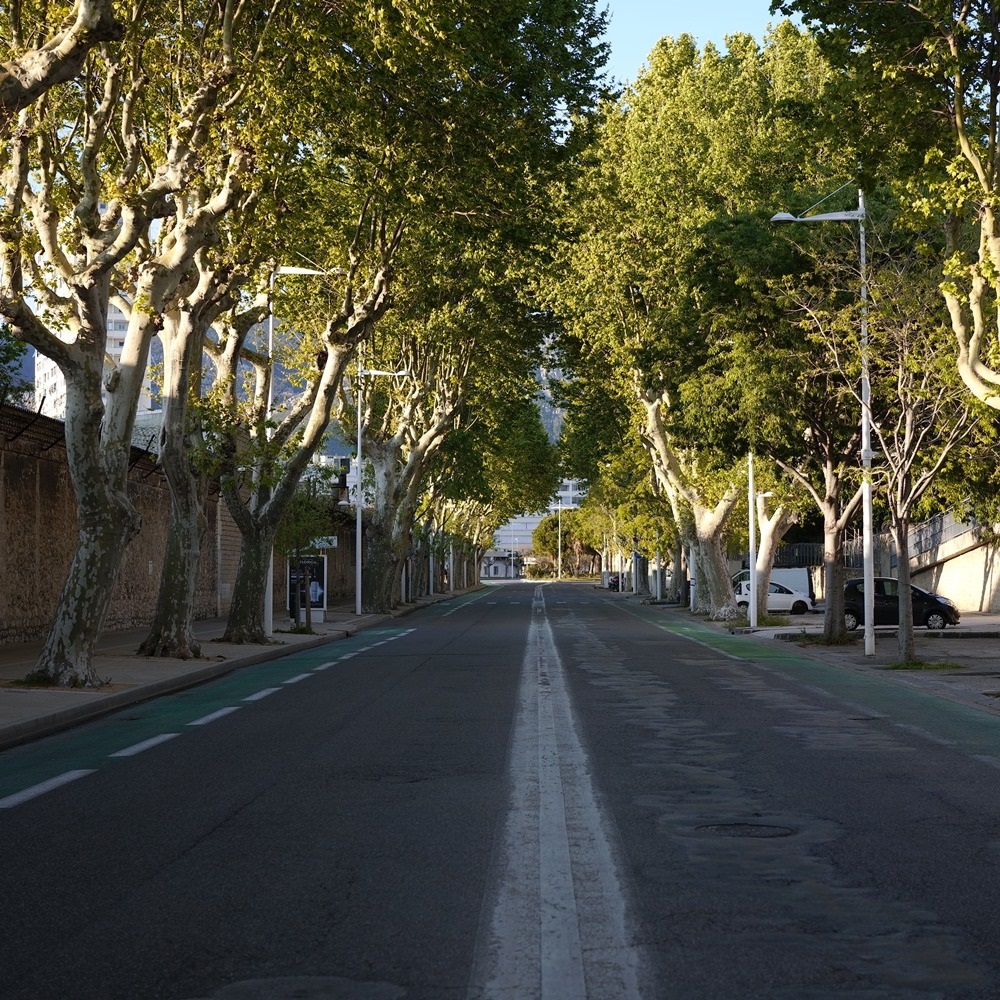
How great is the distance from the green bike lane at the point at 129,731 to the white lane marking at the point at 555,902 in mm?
3288

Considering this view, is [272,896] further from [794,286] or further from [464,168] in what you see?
[794,286]

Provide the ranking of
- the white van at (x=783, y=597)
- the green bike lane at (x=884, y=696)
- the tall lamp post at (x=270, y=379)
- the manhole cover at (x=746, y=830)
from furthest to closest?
the white van at (x=783, y=597), the tall lamp post at (x=270, y=379), the green bike lane at (x=884, y=696), the manhole cover at (x=746, y=830)

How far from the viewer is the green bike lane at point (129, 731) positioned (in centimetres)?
1045

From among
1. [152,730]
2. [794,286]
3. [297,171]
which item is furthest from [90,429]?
[794,286]

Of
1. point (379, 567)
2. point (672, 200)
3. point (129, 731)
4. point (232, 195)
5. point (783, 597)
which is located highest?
point (672, 200)

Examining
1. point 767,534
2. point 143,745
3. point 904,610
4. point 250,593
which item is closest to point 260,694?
point 143,745

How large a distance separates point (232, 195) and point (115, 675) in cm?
703

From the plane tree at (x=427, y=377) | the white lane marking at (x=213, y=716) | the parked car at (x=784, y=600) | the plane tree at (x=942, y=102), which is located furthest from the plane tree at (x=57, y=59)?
the parked car at (x=784, y=600)

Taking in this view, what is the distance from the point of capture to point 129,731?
1370 cm

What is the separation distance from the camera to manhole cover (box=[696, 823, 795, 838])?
7.86 metres

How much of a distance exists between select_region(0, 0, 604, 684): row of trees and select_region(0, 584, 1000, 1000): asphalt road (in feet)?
18.7

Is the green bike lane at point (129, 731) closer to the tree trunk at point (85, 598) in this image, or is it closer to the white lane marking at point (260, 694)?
the white lane marking at point (260, 694)

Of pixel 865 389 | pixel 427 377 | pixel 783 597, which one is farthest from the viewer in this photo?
pixel 783 597

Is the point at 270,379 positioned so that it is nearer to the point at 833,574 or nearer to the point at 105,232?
the point at 105,232
